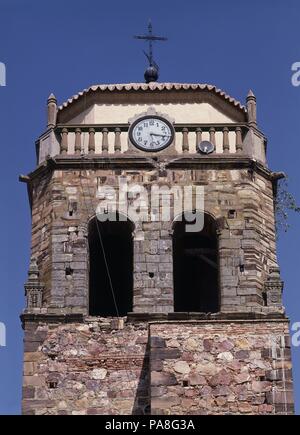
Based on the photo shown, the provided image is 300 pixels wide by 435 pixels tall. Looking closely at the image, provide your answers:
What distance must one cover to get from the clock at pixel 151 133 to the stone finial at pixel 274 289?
3036mm

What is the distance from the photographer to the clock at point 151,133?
32.2 metres

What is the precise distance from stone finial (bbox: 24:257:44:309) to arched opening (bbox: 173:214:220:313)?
7.83ft

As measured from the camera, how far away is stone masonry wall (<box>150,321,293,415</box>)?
28.5 meters

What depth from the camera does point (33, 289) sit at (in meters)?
30.6

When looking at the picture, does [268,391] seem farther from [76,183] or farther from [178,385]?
[76,183]

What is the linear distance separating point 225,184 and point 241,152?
71 cm

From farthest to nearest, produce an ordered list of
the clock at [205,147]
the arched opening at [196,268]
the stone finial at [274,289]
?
the clock at [205,147] < the arched opening at [196,268] < the stone finial at [274,289]

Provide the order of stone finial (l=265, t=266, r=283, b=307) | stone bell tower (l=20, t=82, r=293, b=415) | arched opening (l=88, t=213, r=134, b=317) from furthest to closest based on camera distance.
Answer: arched opening (l=88, t=213, r=134, b=317) < stone finial (l=265, t=266, r=283, b=307) < stone bell tower (l=20, t=82, r=293, b=415)

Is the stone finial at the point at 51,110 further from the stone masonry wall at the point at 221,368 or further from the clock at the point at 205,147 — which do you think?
the stone masonry wall at the point at 221,368

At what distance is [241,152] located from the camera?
32.3 meters

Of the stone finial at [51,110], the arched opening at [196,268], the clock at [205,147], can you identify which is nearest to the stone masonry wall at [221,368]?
the arched opening at [196,268]

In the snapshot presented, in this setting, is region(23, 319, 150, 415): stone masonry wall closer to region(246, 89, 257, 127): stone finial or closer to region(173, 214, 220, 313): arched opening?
region(173, 214, 220, 313): arched opening

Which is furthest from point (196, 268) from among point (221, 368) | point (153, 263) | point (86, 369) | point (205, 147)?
point (221, 368)

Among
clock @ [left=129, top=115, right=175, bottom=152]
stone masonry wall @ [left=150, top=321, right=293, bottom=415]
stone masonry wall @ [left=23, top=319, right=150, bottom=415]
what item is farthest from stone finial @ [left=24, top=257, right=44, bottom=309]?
clock @ [left=129, top=115, right=175, bottom=152]
